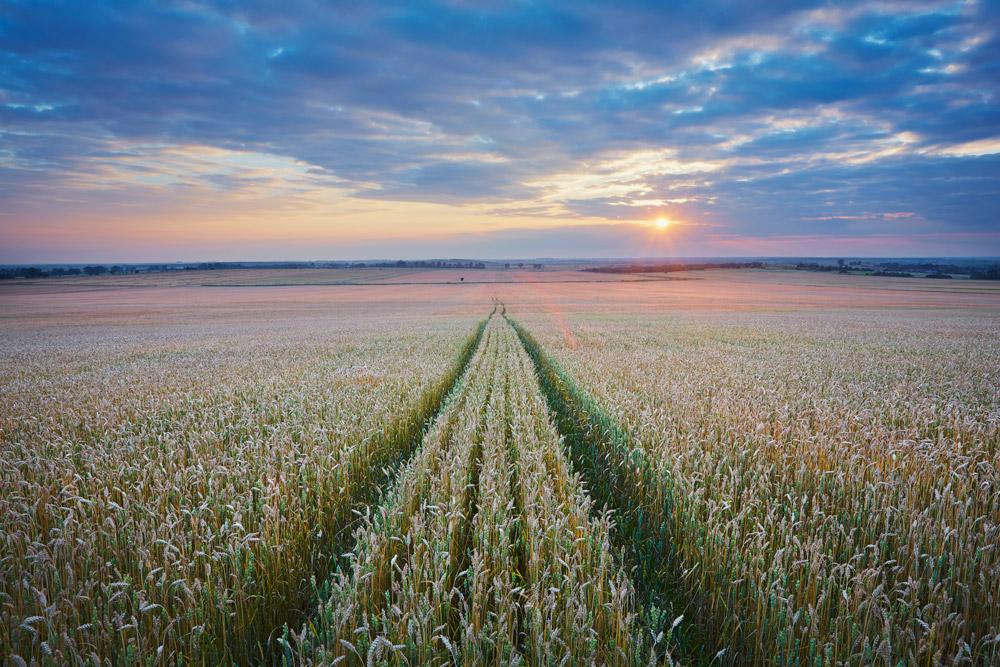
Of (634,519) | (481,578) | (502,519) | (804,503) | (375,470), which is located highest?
(804,503)

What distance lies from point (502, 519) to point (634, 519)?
6.83 ft

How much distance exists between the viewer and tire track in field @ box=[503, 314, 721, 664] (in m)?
3.81

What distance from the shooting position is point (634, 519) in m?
5.74

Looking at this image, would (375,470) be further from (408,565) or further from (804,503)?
(804,503)

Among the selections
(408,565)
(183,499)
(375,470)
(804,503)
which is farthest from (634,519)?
(183,499)

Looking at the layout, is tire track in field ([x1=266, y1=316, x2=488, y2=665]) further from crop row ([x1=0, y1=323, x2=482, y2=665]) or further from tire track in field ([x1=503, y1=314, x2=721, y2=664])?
tire track in field ([x1=503, y1=314, x2=721, y2=664])

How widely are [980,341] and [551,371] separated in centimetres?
2150

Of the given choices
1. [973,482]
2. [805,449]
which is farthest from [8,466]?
[973,482]

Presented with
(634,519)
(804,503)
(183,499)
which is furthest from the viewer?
(634,519)

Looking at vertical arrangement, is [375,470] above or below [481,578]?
below

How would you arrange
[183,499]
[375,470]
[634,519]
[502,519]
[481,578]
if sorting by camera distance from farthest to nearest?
1. [375,470]
2. [634,519]
3. [183,499]
4. [502,519]
5. [481,578]

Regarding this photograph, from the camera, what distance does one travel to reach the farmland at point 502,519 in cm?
309

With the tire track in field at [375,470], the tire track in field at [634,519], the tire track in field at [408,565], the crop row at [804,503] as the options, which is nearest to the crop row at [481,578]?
the tire track in field at [408,565]

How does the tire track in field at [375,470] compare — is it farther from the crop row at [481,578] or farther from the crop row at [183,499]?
the crop row at [481,578]
